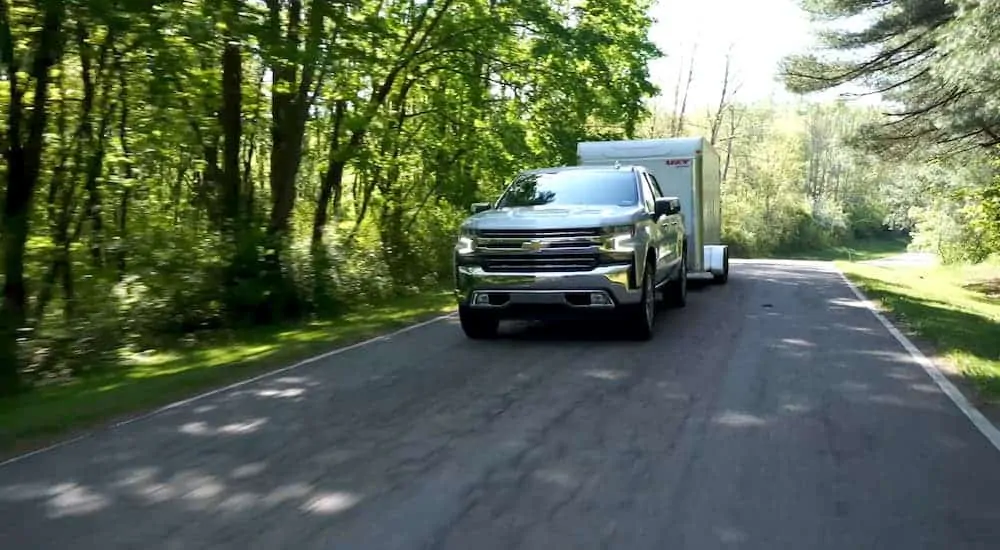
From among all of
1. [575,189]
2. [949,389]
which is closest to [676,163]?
[575,189]

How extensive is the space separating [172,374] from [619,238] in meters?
5.27

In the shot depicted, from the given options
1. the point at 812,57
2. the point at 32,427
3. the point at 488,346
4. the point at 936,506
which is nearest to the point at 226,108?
the point at 488,346

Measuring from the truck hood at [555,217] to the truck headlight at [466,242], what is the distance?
0.07m

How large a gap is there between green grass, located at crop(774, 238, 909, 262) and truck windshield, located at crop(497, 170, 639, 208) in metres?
57.2

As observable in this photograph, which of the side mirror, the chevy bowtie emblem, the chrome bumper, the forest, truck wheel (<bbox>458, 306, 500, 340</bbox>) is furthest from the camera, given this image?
the side mirror

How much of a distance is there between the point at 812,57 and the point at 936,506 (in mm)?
27759

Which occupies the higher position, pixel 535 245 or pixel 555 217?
pixel 555 217

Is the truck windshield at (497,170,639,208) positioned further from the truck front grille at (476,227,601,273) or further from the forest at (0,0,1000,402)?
the forest at (0,0,1000,402)

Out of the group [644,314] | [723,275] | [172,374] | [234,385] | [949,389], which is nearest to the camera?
[949,389]

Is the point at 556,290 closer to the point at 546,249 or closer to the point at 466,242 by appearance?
the point at 546,249

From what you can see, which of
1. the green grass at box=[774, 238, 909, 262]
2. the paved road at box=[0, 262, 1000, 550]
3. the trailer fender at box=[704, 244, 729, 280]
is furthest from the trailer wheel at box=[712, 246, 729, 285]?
the green grass at box=[774, 238, 909, 262]

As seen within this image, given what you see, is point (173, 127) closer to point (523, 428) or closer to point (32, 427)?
point (32, 427)

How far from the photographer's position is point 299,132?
61.6 feet

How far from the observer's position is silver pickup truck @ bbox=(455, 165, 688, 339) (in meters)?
11.8
